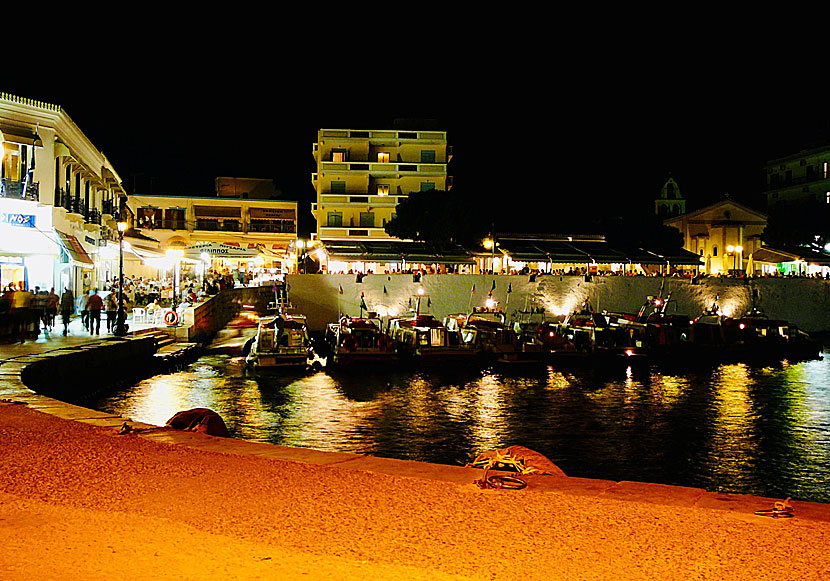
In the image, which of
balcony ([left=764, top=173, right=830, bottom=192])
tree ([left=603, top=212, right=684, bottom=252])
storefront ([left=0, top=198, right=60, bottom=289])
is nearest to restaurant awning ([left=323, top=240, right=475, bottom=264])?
tree ([left=603, top=212, right=684, bottom=252])

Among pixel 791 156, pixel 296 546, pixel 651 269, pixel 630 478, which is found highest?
pixel 791 156

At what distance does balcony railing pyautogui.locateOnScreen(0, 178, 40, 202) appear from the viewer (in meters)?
28.7

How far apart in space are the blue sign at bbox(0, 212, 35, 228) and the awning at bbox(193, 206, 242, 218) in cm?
4992

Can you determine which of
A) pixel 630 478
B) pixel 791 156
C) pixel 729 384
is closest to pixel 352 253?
pixel 729 384

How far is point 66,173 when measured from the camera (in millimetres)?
33906

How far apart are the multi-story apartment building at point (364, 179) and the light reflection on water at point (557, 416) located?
4347 centimetres

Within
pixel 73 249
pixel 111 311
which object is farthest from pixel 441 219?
pixel 111 311

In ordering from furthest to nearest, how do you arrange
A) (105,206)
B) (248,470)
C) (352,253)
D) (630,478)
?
(352,253) → (105,206) → (630,478) → (248,470)

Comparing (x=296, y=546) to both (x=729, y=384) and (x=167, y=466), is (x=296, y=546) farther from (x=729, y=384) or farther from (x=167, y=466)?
(x=729, y=384)

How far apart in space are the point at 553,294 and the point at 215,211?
40915mm

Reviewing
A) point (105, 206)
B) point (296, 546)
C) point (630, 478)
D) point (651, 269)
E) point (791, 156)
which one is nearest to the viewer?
point (296, 546)

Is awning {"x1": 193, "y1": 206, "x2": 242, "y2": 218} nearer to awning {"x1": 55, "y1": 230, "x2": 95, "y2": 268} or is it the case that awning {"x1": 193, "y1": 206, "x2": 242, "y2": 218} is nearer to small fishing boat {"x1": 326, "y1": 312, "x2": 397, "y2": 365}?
awning {"x1": 55, "y1": 230, "x2": 95, "y2": 268}

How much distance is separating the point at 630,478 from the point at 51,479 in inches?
472

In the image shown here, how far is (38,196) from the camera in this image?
30.1 metres
